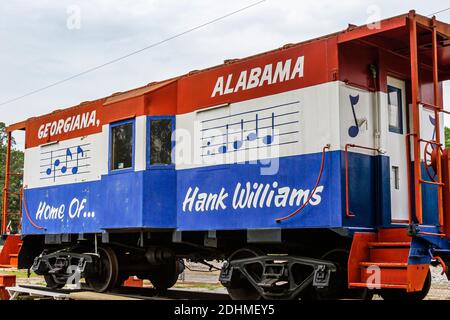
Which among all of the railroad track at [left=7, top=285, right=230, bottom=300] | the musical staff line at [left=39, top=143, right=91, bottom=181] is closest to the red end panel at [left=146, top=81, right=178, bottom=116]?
the musical staff line at [left=39, top=143, right=91, bottom=181]

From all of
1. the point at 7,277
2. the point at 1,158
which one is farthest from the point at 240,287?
the point at 1,158

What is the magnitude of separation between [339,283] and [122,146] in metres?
4.74

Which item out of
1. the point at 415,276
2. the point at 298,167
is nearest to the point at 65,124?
the point at 298,167

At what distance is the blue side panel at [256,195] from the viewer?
815cm

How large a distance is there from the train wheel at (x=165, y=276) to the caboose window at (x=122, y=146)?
3145mm

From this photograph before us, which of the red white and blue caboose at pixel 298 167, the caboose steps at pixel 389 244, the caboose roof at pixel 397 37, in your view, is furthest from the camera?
the red white and blue caboose at pixel 298 167

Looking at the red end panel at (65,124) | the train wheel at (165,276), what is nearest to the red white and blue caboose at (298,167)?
the red end panel at (65,124)

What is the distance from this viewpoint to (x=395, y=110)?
359 inches

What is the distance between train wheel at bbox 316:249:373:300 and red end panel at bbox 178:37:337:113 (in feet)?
7.84

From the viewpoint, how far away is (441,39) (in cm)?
848

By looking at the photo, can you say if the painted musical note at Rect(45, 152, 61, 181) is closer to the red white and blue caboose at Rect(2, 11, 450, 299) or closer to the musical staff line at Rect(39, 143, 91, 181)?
the musical staff line at Rect(39, 143, 91, 181)

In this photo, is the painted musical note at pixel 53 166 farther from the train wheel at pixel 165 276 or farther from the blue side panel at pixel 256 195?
the blue side panel at pixel 256 195

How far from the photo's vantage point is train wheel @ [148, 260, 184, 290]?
13396mm
